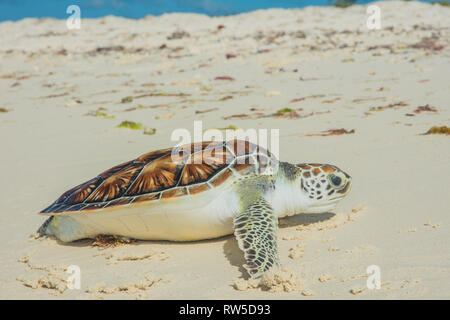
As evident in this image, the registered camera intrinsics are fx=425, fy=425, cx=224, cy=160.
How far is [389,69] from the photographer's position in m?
10.1

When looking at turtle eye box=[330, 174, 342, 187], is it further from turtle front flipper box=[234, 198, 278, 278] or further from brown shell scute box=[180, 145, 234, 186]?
brown shell scute box=[180, 145, 234, 186]

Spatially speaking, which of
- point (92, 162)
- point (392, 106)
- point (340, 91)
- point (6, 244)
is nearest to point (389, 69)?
point (340, 91)

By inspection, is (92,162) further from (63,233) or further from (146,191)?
(146,191)

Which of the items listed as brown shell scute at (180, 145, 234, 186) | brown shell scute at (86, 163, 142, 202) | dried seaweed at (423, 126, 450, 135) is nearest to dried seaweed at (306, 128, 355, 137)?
dried seaweed at (423, 126, 450, 135)

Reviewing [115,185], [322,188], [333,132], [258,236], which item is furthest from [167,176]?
[333,132]

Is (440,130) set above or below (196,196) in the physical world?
above

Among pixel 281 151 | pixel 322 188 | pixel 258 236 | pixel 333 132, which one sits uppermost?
pixel 333 132

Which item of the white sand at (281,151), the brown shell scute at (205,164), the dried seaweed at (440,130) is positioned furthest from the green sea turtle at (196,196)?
the dried seaweed at (440,130)

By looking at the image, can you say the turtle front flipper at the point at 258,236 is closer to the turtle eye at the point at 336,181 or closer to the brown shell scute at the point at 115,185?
the turtle eye at the point at 336,181

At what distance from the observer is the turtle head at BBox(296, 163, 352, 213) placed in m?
2.87

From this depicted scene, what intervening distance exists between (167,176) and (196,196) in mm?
276

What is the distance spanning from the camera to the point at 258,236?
2.36m

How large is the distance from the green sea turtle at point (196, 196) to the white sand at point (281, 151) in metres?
0.13

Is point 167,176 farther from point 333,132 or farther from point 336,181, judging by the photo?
point 333,132
